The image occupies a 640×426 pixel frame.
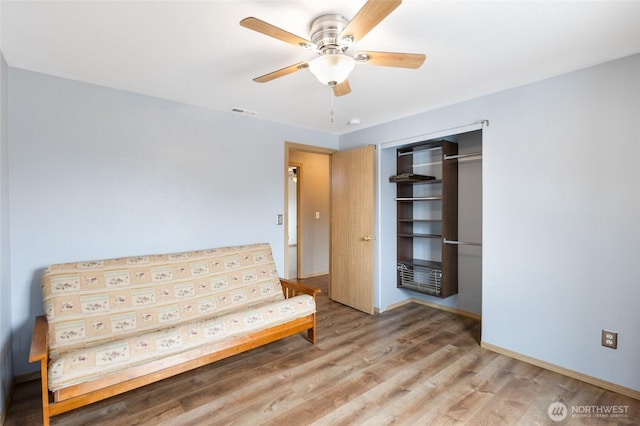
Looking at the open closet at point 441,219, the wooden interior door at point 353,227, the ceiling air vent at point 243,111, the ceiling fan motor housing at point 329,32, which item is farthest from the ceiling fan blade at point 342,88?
the open closet at point 441,219

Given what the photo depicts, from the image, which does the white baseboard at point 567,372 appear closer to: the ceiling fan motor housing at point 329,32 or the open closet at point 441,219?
the open closet at point 441,219

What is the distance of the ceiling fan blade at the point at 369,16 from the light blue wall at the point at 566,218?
187 centimetres

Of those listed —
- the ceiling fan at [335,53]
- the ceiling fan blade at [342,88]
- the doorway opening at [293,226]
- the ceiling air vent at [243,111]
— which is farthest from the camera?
the doorway opening at [293,226]

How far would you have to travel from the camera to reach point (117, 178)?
262cm

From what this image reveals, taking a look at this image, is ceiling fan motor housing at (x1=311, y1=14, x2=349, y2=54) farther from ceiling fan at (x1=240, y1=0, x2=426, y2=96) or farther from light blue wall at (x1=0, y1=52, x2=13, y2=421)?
light blue wall at (x1=0, y1=52, x2=13, y2=421)

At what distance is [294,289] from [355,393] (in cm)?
120

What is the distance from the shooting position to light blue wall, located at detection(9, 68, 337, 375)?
88.8 inches

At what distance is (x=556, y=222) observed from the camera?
238cm

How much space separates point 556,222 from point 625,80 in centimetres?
106

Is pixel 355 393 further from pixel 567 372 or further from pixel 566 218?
pixel 566 218

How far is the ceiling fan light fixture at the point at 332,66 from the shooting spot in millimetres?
1679

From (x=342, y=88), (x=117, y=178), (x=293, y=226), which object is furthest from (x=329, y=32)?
(x=293, y=226)

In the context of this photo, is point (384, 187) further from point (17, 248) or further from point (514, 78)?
point (17, 248)

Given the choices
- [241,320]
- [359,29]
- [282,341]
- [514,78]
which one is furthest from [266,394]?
[514,78]
